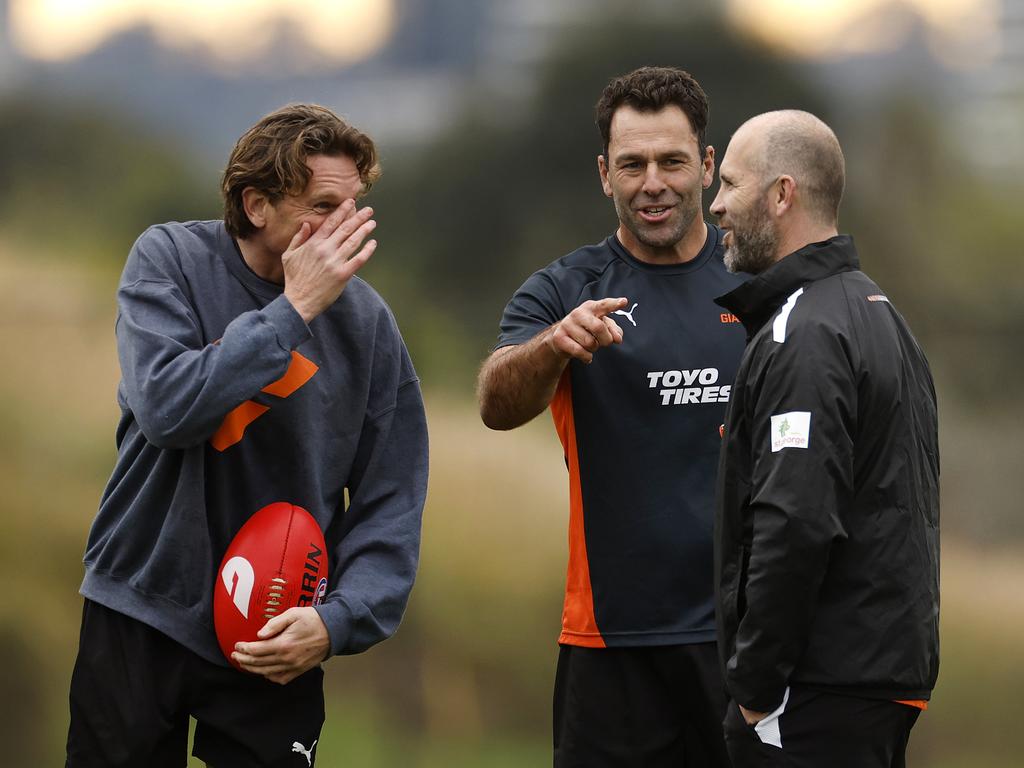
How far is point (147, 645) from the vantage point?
243cm

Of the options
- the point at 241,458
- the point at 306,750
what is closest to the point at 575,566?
the point at 306,750

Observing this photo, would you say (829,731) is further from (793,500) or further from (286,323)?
(286,323)

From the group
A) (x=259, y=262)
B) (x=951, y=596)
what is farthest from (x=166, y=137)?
(x=951, y=596)

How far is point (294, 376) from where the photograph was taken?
8.29 feet

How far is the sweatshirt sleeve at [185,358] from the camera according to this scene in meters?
2.29

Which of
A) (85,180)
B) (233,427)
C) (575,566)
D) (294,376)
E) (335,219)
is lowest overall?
(575,566)

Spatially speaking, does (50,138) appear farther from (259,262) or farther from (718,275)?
(718,275)

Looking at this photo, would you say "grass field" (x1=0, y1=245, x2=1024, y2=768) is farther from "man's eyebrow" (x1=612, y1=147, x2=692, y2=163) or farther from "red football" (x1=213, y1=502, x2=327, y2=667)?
"red football" (x1=213, y1=502, x2=327, y2=667)

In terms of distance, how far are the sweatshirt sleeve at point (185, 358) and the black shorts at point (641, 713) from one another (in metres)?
0.96

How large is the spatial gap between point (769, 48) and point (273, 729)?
256 cm

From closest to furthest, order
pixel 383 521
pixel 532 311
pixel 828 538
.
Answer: pixel 828 538, pixel 383 521, pixel 532 311

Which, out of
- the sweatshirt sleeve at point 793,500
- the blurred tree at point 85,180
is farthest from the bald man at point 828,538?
the blurred tree at point 85,180

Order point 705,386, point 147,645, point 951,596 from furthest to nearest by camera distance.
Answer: point 951,596
point 705,386
point 147,645

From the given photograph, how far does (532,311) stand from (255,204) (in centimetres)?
65
